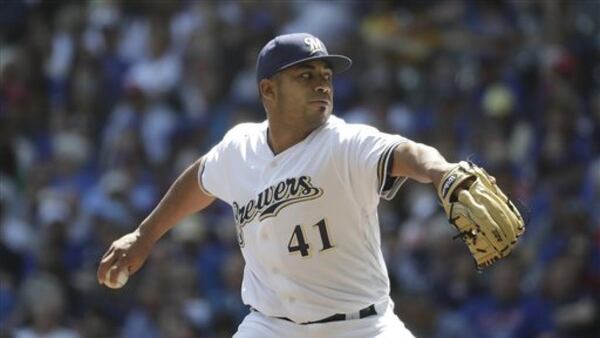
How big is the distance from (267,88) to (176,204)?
790 mm

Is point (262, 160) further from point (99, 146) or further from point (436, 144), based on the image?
point (99, 146)

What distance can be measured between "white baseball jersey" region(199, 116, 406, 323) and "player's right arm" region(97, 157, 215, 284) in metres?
0.57

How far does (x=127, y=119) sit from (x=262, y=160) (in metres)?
6.23

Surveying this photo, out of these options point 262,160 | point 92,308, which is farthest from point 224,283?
point 262,160

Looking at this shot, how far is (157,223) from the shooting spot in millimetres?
5953

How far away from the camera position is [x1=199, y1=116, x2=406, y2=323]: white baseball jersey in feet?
16.9

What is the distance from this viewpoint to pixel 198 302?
982cm

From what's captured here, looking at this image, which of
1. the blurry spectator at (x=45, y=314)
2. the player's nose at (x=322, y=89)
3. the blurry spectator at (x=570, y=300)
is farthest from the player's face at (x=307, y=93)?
the blurry spectator at (x=45, y=314)

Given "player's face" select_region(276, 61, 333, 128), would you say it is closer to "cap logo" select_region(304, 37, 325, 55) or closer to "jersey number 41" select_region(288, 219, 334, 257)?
"cap logo" select_region(304, 37, 325, 55)

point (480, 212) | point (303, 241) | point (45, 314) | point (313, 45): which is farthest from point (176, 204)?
point (45, 314)

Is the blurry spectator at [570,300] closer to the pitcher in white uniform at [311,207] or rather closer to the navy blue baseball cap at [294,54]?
the pitcher in white uniform at [311,207]

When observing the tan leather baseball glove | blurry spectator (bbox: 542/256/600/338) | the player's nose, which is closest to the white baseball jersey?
the player's nose

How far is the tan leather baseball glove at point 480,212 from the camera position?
457cm

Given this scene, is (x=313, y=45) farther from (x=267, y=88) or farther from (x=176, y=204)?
(x=176, y=204)
